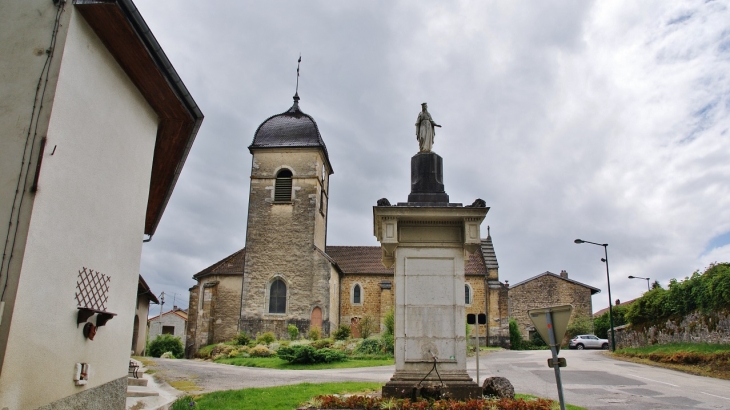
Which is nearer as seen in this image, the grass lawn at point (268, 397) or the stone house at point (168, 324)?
the grass lawn at point (268, 397)

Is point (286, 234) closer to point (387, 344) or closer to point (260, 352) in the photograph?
point (260, 352)

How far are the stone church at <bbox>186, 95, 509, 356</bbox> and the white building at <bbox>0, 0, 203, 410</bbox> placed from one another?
86.1ft

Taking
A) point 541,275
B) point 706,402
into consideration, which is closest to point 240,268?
point 541,275

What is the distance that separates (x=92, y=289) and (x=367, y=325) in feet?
104

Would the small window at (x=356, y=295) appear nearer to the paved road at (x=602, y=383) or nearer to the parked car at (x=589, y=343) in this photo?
the parked car at (x=589, y=343)

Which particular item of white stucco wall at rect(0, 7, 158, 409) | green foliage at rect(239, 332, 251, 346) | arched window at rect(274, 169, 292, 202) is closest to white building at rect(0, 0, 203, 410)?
white stucco wall at rect(0, 7, 158, 409)

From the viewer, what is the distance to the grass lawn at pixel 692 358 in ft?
57.1

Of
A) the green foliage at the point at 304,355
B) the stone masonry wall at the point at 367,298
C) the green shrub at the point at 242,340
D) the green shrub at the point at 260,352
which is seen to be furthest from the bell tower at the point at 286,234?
the green foliage at the point at 304,355

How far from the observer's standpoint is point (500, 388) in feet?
33.3

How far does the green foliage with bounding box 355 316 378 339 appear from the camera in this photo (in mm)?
37388

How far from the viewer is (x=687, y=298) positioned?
72.5 ft

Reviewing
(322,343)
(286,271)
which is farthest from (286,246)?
(322,343)

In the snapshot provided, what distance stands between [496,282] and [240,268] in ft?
60.3

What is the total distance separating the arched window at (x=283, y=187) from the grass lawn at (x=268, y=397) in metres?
23.9
